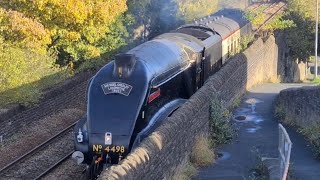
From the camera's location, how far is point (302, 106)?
20.2m

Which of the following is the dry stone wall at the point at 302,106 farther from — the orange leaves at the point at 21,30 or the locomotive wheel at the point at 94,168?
the orange leaves at the point at 21,30

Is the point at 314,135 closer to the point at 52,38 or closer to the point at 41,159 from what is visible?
the point at 41,159

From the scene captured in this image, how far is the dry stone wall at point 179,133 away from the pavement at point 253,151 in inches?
32.6

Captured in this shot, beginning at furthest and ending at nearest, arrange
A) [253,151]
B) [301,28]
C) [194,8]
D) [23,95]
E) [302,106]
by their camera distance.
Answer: [194,8], [301,28], [23,95], [302,106], [253,151]

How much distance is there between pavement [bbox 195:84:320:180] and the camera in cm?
1383

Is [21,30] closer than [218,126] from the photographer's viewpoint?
No

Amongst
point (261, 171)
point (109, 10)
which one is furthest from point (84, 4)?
point (261, 171)

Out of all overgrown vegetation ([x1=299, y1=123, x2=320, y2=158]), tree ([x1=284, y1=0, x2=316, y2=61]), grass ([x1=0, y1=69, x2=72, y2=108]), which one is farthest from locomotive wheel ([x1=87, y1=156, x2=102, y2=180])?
tree ([x1=284, y1=0, x2=316, y2=61])

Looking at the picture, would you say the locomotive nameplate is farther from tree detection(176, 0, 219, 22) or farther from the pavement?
tree detection(176, 0, 219, 22)

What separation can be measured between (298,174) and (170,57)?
5057mm

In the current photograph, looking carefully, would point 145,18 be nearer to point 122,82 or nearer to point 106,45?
point 106,45

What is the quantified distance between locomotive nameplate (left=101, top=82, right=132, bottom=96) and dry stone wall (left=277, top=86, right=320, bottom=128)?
7.40m

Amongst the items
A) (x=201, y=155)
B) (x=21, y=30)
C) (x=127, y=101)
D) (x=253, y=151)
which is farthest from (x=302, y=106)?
(x=21, y=30)

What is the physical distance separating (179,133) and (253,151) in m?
3.39
